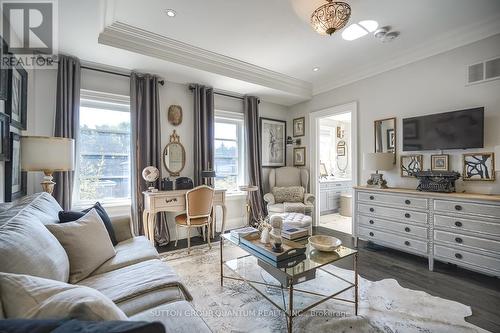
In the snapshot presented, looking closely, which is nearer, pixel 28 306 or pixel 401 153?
pixel 28 306

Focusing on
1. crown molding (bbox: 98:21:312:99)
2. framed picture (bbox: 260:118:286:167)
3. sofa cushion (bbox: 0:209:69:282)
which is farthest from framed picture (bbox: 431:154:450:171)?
sofa cushion (bbox: 0:209:69:282)

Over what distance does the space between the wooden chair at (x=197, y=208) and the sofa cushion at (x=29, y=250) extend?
1.72 metres

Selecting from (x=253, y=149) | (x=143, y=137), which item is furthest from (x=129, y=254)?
(x=253, y=149)

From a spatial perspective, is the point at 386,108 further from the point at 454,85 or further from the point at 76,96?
the point at 76,96

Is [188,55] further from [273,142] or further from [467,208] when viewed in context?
[467,208]

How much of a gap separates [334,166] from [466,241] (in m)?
4.07

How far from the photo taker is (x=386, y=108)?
3383mm

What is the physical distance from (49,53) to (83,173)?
4.92 feet

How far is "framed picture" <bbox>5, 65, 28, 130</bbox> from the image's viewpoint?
2039mm

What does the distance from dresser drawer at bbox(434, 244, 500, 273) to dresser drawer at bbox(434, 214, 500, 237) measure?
230 millimetres

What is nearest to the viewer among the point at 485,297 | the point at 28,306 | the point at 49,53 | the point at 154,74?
the point at 28,306

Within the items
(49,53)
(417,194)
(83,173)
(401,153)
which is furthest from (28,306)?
(401,153)

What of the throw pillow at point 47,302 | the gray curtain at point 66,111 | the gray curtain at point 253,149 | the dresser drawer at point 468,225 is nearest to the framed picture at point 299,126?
the gray curtain at point 253,149

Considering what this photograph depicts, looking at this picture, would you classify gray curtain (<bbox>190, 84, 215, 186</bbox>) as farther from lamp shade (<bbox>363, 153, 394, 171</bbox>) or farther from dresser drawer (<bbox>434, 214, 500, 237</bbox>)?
dresser drawer (<bbox>434, 214, 500, 237</bbox>)
